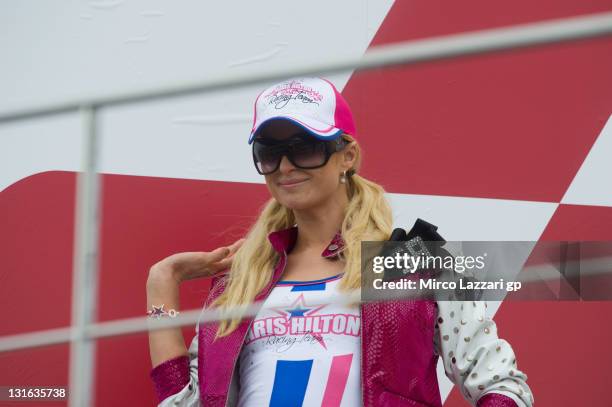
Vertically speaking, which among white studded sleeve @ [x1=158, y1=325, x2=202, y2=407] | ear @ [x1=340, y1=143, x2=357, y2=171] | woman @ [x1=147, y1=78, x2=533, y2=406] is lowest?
white studded sleeve @ [x1=158, y1=325, x2=202, y2=407]

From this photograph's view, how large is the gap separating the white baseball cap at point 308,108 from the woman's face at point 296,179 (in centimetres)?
2

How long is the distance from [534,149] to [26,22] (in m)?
1.20

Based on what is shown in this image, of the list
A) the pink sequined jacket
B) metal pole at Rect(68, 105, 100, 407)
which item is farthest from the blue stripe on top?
metal pole at Rect(68, 105, 100, 407)

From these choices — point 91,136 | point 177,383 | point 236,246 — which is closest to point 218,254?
point 236,246

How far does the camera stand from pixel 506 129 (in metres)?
1.87

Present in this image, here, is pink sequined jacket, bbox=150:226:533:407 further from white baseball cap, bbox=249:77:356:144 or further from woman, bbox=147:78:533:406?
white baseball cap, bbox=249:77:356:144

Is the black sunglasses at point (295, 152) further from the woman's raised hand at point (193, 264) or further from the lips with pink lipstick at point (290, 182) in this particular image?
Result: the woman's raised hand at point (193, 264)

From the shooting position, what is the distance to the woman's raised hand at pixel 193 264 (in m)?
1.67

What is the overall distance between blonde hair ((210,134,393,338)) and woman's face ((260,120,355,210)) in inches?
2.7

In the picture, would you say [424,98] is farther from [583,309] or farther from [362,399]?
[362,399]

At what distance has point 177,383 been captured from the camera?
59.7 inches

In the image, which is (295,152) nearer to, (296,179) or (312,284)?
(296,179)

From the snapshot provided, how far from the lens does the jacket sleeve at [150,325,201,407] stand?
1496 millimetres

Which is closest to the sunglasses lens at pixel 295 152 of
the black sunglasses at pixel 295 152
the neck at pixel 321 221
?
the black sunglasses at pixel 295 152
